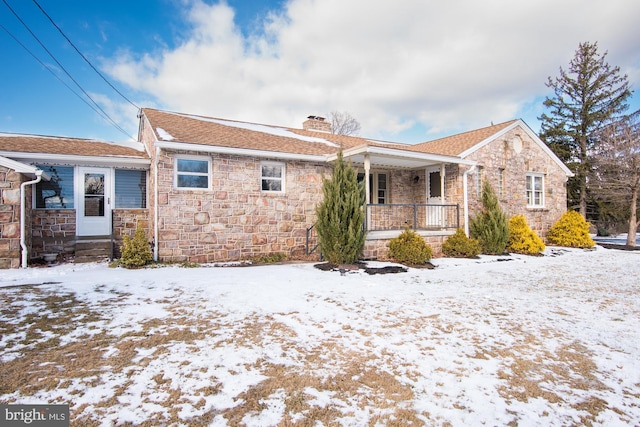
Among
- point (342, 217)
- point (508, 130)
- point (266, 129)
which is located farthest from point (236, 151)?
point (508, 130)

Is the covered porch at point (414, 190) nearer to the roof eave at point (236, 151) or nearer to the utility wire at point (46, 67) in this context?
the roof eave at point (236, 151)

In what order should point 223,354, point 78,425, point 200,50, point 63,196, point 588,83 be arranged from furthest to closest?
point 588,83, point 200,50, point 63,196, point 223,354, point 78,425

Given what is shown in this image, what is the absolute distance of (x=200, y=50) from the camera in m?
14.3

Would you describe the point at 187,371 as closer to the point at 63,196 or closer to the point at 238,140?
the point at 238,140

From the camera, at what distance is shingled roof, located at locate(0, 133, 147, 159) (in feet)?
28.9

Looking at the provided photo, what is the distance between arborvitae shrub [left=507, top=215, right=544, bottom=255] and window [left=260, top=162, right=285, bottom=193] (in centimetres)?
823

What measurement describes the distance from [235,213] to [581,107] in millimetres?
21218

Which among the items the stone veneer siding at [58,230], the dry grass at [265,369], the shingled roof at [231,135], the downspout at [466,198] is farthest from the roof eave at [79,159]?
the downspout at [466,198]

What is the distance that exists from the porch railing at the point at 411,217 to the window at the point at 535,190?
14.6 ft

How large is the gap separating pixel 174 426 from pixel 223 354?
1.10 metres

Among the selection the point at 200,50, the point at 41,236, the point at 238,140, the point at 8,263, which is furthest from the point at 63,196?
the point at 200,50

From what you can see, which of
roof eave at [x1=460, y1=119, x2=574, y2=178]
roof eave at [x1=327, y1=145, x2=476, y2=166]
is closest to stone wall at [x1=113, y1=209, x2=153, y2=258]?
roof eave at [x1=327, y1=145, x2=476, y2=166]

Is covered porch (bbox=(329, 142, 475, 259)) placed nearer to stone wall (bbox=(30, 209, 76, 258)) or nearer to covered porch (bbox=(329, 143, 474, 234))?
covered porch (bbox=(329, 143, 474, 234))

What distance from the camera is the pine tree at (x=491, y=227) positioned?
1087 cm
